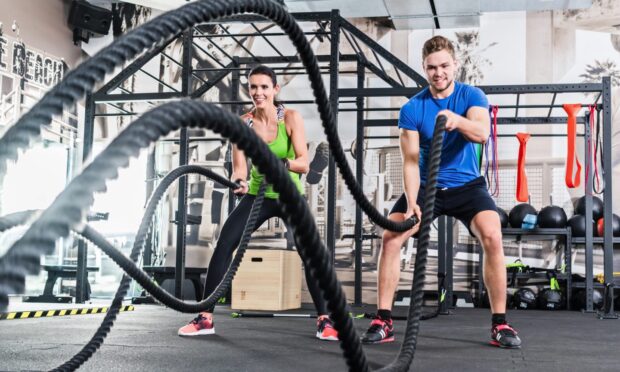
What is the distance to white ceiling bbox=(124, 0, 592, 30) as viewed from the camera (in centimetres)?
760

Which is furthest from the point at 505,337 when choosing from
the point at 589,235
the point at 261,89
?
the point at 589,235

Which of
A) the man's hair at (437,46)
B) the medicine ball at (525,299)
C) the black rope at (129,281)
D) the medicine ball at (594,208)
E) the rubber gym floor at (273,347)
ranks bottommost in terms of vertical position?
the medicine ball at (525,299)

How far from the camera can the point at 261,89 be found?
3.26m

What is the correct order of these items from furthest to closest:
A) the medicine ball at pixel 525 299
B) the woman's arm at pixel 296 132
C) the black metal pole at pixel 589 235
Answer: the medicine ball at pixel 525 299
the black metal pole at pixel 589 235
the woman's arm at pixel 296 132

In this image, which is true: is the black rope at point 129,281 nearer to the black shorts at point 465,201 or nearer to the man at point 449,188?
the man at point 449,188

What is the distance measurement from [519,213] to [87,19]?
5.62 meters

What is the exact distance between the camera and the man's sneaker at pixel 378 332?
3072 millimetres

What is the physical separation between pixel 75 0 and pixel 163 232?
3066mm

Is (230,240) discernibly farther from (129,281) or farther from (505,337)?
(505,337)

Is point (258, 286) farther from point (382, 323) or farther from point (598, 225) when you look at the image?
point (598, 225)

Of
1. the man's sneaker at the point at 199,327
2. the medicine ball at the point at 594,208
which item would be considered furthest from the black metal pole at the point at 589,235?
the man's sneaker at the point at 199,327

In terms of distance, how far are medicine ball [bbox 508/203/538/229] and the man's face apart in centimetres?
430

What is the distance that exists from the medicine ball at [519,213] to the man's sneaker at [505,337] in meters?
4.16

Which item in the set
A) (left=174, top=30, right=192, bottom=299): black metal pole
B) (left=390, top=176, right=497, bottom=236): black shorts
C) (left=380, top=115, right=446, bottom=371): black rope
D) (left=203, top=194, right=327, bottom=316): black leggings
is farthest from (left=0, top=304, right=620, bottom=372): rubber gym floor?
(left=174, top=30, right=192, bottom=299): black metal pole
